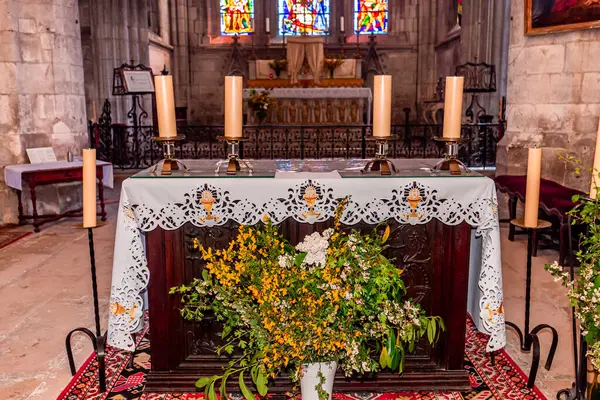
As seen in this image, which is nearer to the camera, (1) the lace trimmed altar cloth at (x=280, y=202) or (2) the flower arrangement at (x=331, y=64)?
(1) the lace trimmed altar cloth at (x=280, y=202)

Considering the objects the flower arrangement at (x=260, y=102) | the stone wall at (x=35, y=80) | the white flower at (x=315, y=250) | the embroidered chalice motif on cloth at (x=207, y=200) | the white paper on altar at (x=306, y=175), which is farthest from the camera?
the flower arrangement at (x=260, y=102)

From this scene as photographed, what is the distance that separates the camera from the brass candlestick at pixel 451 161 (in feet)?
10.5

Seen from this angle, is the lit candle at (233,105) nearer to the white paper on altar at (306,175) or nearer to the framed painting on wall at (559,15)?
the white paper on altar at (306,175)

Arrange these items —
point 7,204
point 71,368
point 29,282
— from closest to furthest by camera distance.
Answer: point 71,368 < point 29,282 < point 7,204

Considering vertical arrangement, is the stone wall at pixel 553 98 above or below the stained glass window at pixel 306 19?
below

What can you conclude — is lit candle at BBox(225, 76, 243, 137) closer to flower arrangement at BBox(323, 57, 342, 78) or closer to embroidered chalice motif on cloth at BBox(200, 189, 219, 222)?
embroidered chalice motif on cloth at BBox(200, 189, 219, 222)

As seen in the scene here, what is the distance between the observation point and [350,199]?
3016 millimetres

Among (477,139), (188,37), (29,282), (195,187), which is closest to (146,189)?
(195,187)

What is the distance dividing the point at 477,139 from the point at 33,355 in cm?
921

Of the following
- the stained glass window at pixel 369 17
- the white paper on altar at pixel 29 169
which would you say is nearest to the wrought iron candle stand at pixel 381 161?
the white paper on altar at pixel 29 169

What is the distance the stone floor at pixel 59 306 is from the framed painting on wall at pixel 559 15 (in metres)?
2.50

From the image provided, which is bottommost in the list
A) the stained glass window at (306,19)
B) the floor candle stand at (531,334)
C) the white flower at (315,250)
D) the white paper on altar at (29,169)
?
the floor candle stand at (531,334)

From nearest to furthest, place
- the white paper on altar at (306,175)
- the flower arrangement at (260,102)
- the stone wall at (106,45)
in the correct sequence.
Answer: the white paper on altar at (306,175), the stone wall at (106,45), the flower arrangement at (260,102)

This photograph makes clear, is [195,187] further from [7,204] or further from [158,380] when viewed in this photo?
[7,204]
